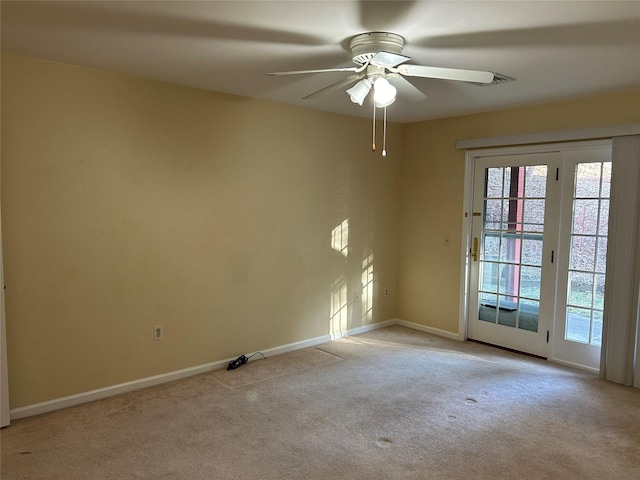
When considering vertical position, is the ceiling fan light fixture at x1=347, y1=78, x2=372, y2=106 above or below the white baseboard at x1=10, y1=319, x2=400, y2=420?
above

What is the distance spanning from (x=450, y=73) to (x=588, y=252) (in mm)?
2463

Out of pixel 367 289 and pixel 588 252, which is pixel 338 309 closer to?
pixel 367 289

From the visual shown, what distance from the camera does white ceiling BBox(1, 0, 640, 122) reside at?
216 cm

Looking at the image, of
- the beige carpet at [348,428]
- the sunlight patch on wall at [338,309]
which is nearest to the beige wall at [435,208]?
the sunlight patch on wall at [338,309]

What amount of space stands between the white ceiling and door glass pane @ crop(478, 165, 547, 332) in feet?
3.49

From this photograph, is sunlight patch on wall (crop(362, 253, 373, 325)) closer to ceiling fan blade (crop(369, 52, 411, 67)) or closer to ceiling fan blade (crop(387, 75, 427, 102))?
ceiling fan blade (crop(387, 75, 427, 102))

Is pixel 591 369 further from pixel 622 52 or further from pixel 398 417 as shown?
pixel 622 52

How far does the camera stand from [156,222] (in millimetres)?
3588

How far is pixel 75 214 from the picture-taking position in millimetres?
3209

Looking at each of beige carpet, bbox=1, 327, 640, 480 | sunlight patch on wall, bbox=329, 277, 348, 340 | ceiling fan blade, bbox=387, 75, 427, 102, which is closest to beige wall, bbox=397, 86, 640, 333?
sunlight patch on wall, bbox=329, 277, 348, 340

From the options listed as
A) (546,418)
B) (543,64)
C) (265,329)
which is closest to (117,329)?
(265,329)

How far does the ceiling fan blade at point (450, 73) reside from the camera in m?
2.38

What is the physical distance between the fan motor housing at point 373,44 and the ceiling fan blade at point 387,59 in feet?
0.20

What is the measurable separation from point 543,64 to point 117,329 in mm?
3421
